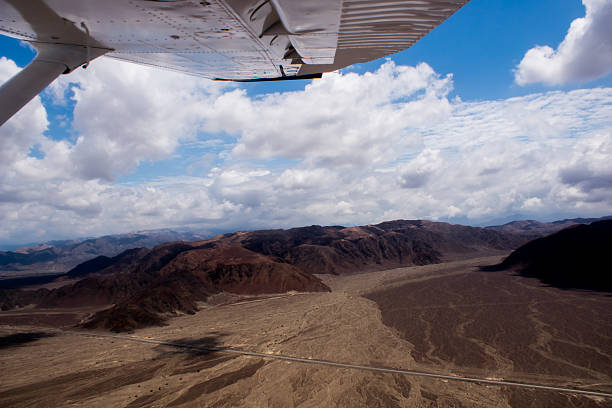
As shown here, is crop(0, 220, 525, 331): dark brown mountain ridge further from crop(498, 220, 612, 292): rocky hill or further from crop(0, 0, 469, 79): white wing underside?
crop(498, 220, 612, 292): rocky hill

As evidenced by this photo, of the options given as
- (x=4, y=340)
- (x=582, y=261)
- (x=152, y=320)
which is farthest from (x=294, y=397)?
(x=582, y=261)

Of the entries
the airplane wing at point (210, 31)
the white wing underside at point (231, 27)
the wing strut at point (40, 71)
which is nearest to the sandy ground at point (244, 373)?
the wing strut at point (40, 71)

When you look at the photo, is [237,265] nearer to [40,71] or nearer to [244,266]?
[244,266]

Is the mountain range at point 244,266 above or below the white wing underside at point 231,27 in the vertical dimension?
below

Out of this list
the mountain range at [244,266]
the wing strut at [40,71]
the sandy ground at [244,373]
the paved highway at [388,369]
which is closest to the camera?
the wing strut at [40,71]

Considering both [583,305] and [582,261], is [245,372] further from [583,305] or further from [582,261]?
[582,261]

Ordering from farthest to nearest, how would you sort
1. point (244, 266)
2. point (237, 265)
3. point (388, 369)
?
point (237, 265) → point (244, 266) → point (388, 369)

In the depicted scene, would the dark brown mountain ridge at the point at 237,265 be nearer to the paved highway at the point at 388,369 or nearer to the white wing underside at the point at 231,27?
the paved highway at the point at 388,369

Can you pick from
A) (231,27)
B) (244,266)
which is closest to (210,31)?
(231,27)
